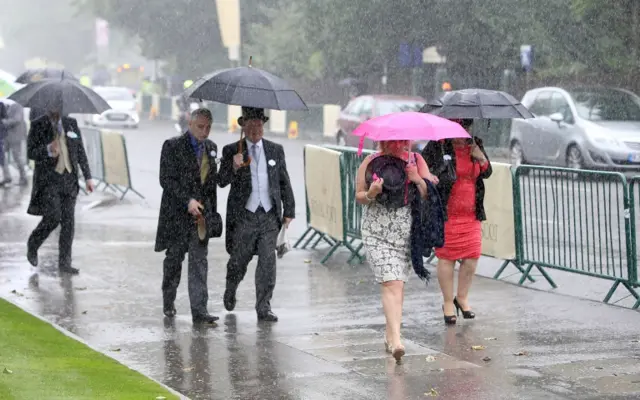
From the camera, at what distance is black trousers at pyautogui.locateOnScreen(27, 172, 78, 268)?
12.2 meters

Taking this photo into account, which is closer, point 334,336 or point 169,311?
point 334,336

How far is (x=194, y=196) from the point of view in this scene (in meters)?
9.81

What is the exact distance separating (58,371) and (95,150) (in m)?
15.3

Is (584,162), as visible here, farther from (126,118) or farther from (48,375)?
(126,118)

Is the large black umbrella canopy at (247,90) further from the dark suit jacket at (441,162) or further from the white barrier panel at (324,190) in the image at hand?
the white barrier panel at (324,190)

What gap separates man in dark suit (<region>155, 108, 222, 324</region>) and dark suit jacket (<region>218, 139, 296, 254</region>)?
0.45 feet

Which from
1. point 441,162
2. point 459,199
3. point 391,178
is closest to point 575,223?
point 459,199

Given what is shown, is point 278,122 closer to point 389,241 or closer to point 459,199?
point 459,199

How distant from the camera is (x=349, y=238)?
1421 cm

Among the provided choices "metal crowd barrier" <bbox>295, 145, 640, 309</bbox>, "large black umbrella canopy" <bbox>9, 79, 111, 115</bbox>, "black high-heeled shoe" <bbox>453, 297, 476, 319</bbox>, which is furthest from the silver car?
"black high-heeled shoe" <bbox>453, 297, 476, 319</bbox>

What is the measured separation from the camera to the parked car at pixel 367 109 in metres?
30.7

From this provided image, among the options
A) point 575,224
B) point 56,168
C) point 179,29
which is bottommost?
point 575,224

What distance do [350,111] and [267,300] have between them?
22.5m

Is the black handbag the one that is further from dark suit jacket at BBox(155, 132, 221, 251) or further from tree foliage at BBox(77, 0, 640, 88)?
tree foliage at BBox(77, 0, 640, 88)
